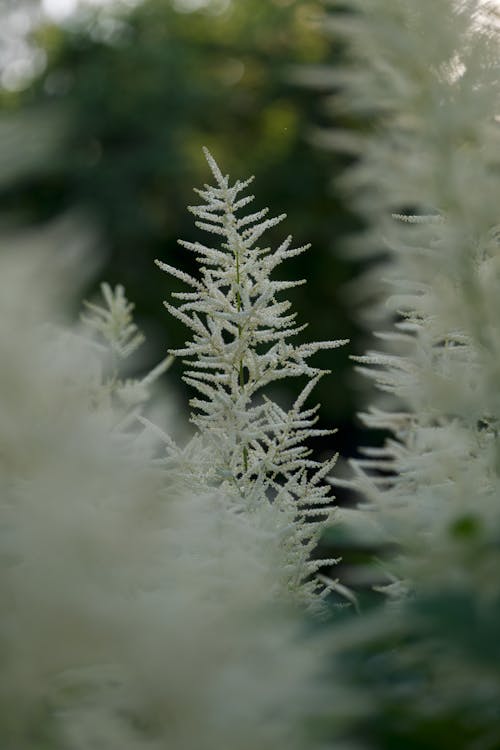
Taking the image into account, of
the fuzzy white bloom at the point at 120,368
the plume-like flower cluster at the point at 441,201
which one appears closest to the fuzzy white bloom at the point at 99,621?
the plume-like flower cluster at the point at 441,201

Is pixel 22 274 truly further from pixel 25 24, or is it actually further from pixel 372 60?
pixel 25 24

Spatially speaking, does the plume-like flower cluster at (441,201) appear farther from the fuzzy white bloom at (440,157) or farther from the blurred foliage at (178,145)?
the blurred foliage at (178,145)

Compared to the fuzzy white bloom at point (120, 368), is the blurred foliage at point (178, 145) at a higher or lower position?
higher

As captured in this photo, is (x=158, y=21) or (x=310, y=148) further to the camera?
(x=158, y=21)

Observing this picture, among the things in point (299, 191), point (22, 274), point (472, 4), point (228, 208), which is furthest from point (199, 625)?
point (299, 191)

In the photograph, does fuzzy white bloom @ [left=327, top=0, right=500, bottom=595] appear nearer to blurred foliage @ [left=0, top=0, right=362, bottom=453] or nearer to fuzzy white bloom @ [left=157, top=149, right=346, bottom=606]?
fuzzy white bloom @ [left=157, top=149, right=346, bottom=606]

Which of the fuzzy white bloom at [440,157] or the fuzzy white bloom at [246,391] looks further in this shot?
the fuzzy white bloom at [246,391]
